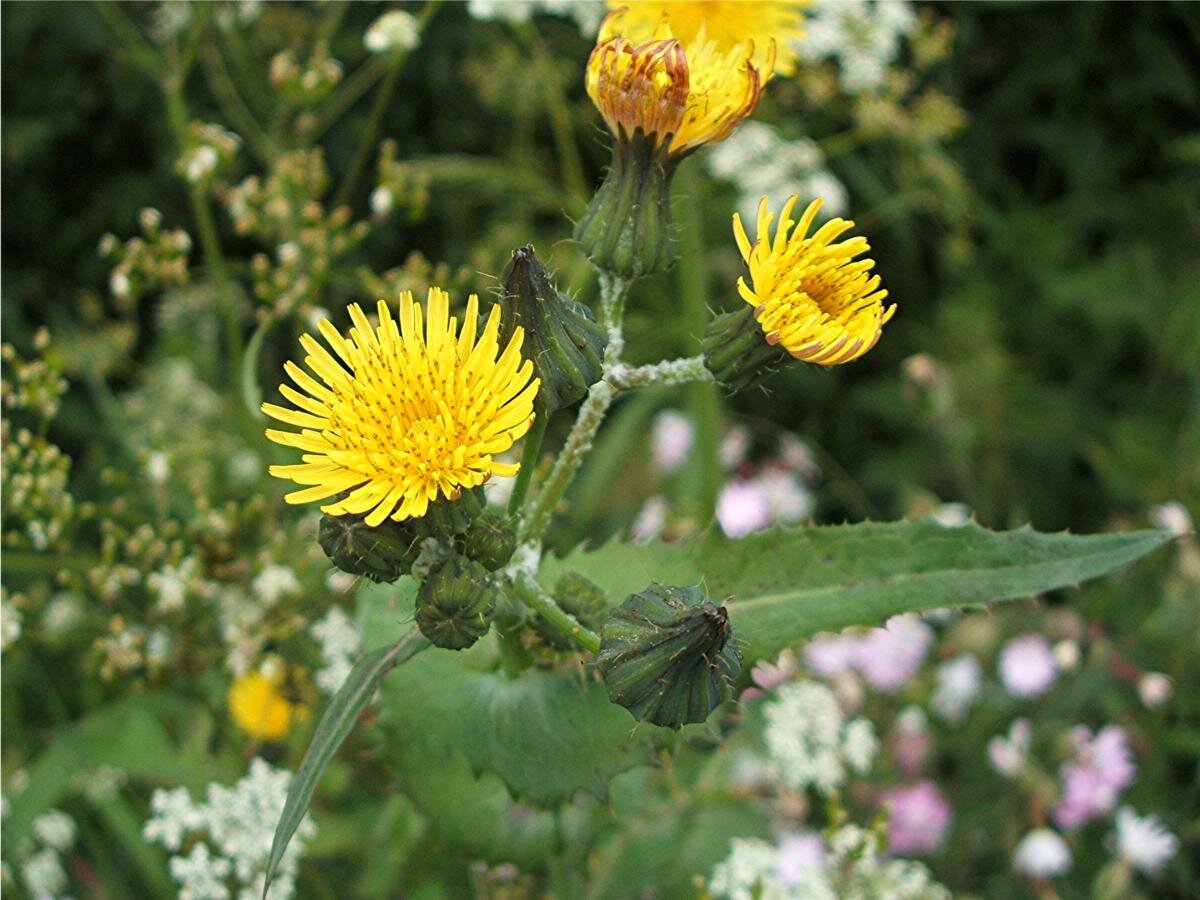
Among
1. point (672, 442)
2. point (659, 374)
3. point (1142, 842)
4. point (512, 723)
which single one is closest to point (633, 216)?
point (659, 374)

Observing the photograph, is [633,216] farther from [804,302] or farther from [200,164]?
[200,164]

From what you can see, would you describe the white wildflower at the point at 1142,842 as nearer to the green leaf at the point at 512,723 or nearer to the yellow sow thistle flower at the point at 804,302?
the green leaf at the point at 512,723

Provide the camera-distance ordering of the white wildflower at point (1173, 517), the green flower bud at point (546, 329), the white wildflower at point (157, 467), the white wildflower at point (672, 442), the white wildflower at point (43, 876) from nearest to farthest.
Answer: the green flower bud at point (546, 329), the white wildflower at point (43, 876), the white wildflower at point (157, 467), the white wildflower at point (1173, 517), the white wildflower at point (672, 442)

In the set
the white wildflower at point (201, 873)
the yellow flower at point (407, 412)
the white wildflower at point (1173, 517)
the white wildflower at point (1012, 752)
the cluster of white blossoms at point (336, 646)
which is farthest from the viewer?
the white wildflower at point (1173, 517)

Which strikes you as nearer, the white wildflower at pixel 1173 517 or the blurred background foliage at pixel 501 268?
the blurred background foliage at pixel 501 268

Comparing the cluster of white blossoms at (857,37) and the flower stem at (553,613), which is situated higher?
the cluster of white blossoms at (857,37)

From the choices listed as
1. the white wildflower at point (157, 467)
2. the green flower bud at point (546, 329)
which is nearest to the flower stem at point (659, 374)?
the green flower bud at point (546, 329)
